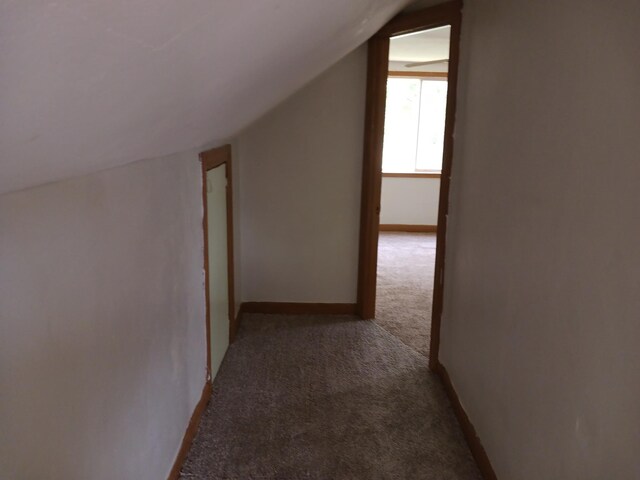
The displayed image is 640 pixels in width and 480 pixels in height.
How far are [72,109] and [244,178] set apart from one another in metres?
2.99

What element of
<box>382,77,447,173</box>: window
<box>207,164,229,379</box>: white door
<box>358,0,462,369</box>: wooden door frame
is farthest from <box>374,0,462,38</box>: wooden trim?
<box>382,77,447,173</box>: window

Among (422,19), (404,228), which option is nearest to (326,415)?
(422,19)

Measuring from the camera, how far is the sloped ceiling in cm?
49

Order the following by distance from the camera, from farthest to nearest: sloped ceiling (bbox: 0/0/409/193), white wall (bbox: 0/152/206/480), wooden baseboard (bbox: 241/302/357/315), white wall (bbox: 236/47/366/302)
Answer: wooden baseboard (bbox: 241/302/357/315)
white wall (bbox: 236/47/366/302)
white wall (bbox: 0/152/206/480)
sloped ceiling (bbox: 0/0/409/193)

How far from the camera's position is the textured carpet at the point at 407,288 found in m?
3.57

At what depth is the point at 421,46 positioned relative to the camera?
5090 mm

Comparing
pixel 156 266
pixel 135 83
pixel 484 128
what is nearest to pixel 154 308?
pixel 156 266

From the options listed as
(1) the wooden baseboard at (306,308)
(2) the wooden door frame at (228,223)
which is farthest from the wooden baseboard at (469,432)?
(2) the wooden door frame at (228,223)

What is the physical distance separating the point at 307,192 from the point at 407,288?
1373 mm

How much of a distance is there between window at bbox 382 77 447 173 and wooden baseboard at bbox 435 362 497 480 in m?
4.58

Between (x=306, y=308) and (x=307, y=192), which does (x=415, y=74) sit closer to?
(x=307, y=192)

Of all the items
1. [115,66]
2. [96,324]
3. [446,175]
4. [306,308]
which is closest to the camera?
[115,66]

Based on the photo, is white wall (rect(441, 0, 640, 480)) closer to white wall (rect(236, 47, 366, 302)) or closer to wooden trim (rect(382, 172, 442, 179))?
white wall (rect(236, 47, 366, 302))

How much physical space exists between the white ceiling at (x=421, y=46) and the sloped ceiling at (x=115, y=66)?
9.65 feet
